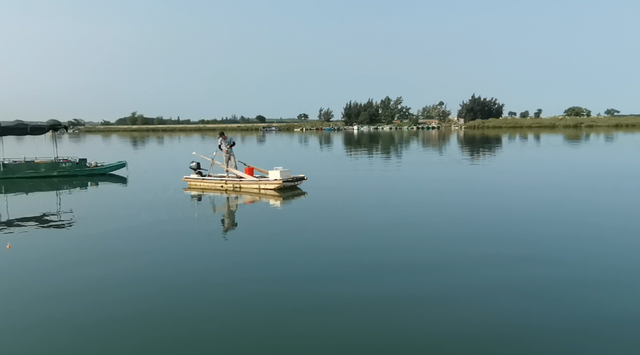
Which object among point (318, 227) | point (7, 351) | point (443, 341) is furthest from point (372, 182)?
point (7, 351)

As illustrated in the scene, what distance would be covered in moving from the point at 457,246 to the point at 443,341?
251 inches

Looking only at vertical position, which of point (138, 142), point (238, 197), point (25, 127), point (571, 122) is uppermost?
point (25, 127)

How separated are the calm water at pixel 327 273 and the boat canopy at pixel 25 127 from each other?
38.5ft

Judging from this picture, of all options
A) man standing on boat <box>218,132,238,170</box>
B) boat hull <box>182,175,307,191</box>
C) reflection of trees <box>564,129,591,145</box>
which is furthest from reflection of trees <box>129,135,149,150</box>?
reflection of trees <box>564,129,591,145</box>

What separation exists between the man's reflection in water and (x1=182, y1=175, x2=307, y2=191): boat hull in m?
1.35

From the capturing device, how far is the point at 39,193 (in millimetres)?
27578

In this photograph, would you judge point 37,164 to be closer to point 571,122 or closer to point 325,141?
point 325,141

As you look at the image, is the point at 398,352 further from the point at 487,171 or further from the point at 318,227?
the point at 487,171

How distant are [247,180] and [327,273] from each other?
14624 mm

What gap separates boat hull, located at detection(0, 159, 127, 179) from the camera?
3297 cm

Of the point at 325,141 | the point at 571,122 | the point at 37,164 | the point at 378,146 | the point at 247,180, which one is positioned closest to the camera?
the point at 247,180

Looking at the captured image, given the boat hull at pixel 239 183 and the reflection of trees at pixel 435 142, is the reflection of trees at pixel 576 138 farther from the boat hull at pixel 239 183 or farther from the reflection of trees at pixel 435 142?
the boat hull at pixel 239 183

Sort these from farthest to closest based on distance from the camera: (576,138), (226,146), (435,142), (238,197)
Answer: (576,138) → (435,142) → (226,146) → (238,197)

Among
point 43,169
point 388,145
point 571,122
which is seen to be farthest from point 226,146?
point 571,122
